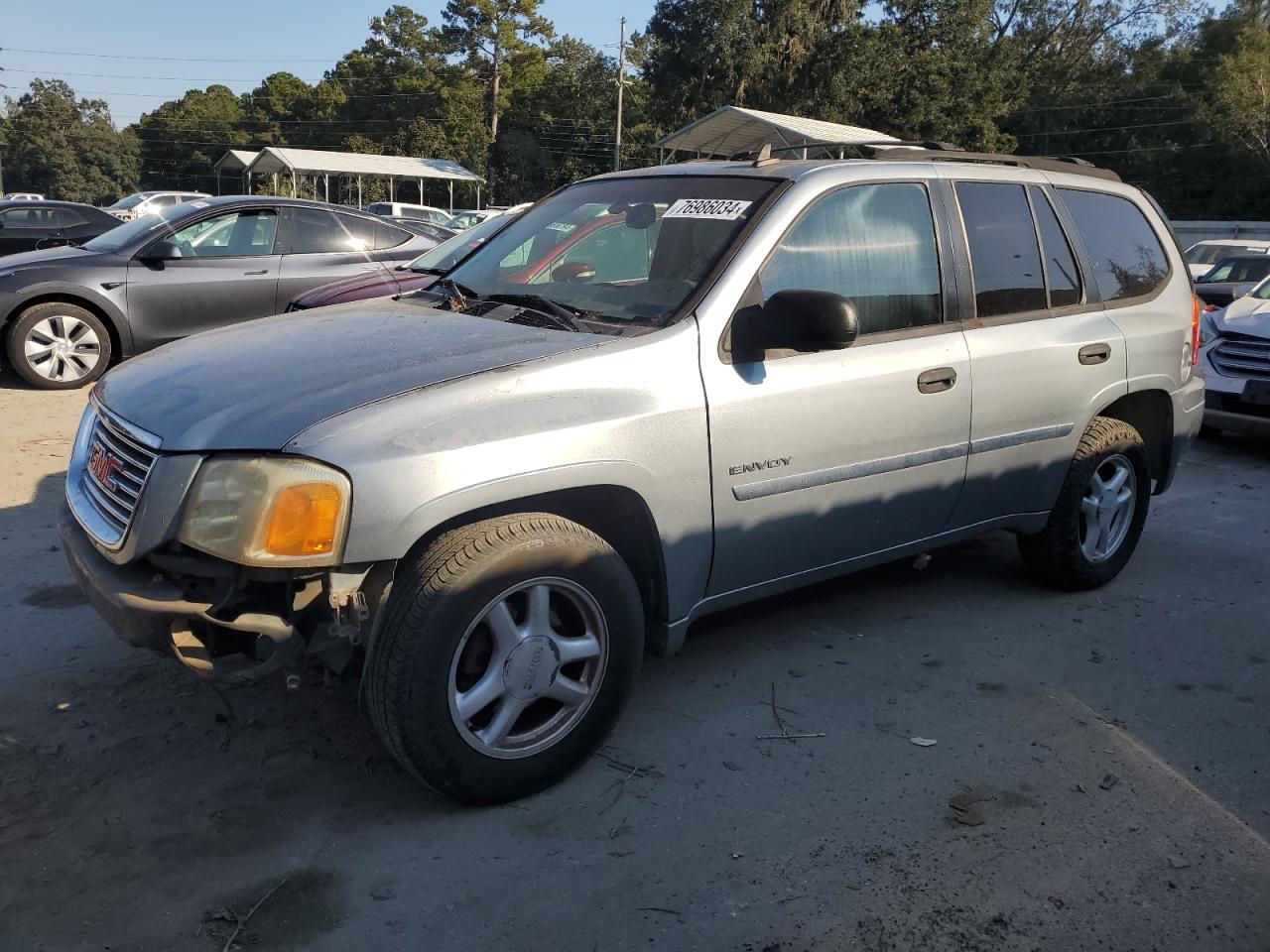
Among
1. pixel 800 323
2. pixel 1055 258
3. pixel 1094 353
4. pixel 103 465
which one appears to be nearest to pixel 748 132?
pixel 1055 258

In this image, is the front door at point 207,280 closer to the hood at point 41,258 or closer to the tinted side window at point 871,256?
the hood at point 41,258

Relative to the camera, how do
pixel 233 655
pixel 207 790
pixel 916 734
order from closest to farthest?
pixel 233 655, pixel 207 790, pixel 916 734

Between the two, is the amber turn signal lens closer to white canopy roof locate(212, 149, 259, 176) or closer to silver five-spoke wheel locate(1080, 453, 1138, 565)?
silver five-spoke wheel locate(1080, 453, 1138, 565)

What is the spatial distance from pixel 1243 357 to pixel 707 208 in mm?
6373

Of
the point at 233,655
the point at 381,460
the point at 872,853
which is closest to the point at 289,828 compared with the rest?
the point at 233,655

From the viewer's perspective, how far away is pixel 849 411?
3551mm

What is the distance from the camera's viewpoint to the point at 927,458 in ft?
12.6

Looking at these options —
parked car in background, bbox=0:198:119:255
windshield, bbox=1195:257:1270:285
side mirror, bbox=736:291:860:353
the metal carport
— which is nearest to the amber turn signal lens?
side mirror, bbox=736:291:860:353

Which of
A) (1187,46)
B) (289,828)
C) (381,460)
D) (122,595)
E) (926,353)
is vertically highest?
(1187,46)

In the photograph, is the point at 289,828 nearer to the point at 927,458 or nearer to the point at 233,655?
the point at 233,655

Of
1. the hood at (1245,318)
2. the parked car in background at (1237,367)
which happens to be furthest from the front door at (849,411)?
the hood at (1245,318)

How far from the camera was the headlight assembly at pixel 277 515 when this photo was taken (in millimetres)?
2543

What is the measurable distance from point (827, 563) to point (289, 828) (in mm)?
1970

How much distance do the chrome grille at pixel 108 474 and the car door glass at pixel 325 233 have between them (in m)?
6.37
